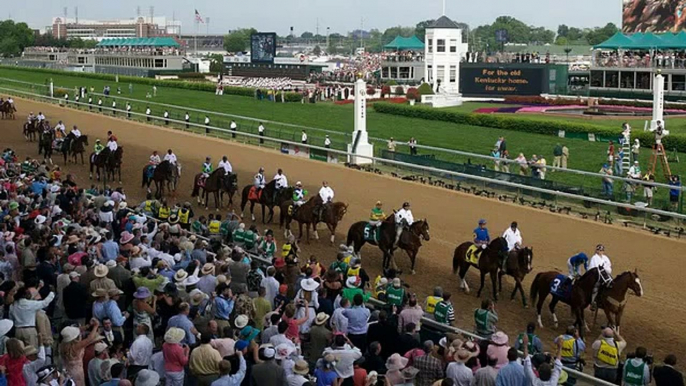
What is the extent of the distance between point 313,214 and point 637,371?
386 inches

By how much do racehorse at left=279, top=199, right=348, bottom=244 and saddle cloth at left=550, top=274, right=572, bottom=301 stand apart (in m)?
5.79

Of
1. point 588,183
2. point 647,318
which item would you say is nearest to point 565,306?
point 647,318

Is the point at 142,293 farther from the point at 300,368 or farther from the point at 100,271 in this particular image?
the point at 300,368

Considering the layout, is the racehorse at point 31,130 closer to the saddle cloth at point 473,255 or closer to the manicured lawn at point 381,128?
the manicured lawn at point 381,128

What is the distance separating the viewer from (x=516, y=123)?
40594 millimetres

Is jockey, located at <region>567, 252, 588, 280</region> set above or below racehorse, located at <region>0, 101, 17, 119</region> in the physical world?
below

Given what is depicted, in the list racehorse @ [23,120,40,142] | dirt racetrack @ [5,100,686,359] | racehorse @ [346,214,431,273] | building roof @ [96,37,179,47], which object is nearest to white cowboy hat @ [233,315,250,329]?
dirt racetrack @ [5,100,686,359]

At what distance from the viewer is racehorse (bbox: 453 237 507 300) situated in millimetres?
14328

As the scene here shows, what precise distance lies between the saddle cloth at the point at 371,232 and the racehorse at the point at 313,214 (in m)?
1.72

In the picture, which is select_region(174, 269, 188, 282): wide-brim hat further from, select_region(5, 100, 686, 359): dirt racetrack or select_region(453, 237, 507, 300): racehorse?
select_region(453, 237, 507, 300): racehorse

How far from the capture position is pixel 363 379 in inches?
323

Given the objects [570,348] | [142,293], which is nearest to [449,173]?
[570,348]

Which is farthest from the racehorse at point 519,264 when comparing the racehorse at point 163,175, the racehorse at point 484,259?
the racehorse at point 163,175

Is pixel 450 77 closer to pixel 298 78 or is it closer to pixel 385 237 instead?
pixel 298 78
